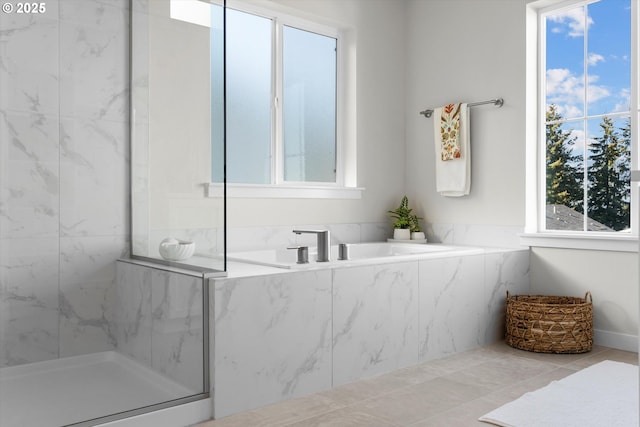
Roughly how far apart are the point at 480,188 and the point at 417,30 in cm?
134

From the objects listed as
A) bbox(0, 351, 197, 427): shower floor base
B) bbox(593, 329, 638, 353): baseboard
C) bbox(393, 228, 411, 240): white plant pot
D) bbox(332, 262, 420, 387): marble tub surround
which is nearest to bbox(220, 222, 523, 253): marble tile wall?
bbox(393, 228, 411, 240): white plant pot

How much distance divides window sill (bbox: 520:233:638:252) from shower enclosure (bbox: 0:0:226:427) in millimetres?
2152

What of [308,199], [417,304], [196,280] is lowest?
[417,304]

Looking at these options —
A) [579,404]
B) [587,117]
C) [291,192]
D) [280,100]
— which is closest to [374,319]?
[579,404]

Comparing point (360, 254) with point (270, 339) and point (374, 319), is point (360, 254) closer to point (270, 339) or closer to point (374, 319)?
point (374, 319)

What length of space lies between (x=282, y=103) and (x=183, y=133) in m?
1.42

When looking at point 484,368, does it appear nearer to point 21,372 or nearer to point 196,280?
point 196,280

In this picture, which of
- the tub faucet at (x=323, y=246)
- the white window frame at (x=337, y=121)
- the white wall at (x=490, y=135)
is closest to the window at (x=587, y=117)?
the white wall at (x=490, y=135)

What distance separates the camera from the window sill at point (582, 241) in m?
3.17

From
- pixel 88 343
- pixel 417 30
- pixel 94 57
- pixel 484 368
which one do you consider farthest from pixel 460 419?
pixel 417 30

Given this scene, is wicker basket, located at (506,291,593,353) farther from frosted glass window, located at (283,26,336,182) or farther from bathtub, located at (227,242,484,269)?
frosted glass window, located at (283,26,336,182)

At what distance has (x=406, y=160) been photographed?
4.34 m

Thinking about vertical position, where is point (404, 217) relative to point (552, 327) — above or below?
above

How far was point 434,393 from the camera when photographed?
8.12ft
